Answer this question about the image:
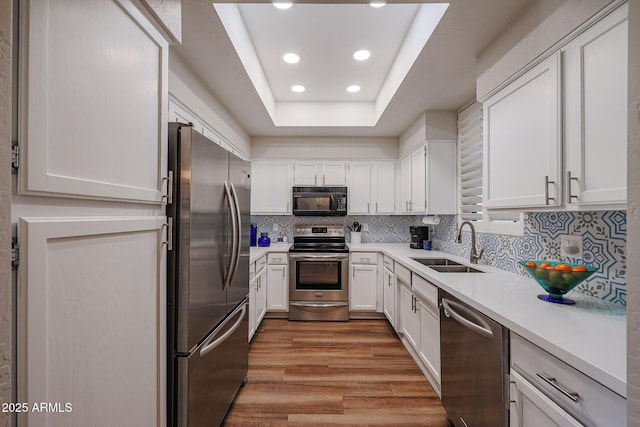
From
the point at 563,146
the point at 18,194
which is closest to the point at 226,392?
the point at 18,194

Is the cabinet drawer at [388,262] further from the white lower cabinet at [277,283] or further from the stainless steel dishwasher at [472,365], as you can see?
the stainless steel dishwasher at [472,365]

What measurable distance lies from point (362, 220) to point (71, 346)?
12.0 ft

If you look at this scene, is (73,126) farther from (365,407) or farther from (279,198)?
(279,198)

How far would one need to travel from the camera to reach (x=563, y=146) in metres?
1.25

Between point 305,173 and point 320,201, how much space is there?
454 mm

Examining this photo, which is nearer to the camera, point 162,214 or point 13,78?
point 13,78

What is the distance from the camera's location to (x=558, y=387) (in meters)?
0.91

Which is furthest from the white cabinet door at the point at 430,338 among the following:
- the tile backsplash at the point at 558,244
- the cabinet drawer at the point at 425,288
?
the tile backsplash at the point at 558,244

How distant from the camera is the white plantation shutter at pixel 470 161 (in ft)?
8.59

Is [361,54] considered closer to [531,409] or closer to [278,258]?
[278,258]

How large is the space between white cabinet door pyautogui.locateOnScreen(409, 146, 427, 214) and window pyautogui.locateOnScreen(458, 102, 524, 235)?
342mm

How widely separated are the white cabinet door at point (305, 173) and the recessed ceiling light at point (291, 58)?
1507mm

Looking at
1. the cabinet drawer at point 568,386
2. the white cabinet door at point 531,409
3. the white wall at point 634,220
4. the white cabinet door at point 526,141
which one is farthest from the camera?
the white cabinet door at point 526,141

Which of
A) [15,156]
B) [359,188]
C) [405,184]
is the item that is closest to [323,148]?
[359,188]
